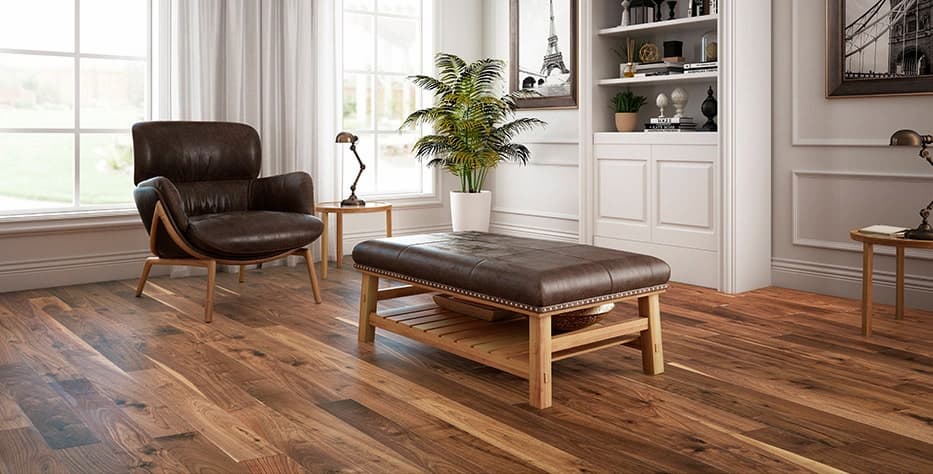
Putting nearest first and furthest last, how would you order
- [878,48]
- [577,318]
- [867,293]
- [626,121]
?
[577,318] < [867,293] < [878,48] < [626,121]

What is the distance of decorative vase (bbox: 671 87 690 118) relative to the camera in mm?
5281

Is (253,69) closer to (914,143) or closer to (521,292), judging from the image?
(521,292)

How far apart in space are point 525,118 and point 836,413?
4.13 meters

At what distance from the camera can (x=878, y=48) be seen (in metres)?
4.50

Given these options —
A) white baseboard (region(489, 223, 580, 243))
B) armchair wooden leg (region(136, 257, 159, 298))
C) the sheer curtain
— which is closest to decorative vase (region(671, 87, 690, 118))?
white baseboard (region(489, 223, 580, 243))

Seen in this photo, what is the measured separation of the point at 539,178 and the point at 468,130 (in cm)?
75

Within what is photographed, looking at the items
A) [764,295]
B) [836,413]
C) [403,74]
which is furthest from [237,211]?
[836,413]

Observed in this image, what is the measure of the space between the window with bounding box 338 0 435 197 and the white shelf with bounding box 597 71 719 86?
1.72 meters

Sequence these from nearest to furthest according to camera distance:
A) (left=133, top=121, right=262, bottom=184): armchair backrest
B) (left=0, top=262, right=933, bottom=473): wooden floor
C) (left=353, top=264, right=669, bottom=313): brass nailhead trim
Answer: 1. (left=0, top=262, right=933, bottom=473): wooden floor
2. (left=353, top=264, right=669, bottom=313): brass nailhead trim
3. (left=133, top=121, right=262, bottom=184): armchair backrest

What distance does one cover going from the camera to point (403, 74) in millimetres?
6750

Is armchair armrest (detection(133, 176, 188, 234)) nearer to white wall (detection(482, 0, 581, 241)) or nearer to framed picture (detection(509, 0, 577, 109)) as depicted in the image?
white wall (detection(482, 0, 581, 241))

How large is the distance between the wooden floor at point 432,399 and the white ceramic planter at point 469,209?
2110mm

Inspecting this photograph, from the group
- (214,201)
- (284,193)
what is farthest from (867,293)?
(214,201)

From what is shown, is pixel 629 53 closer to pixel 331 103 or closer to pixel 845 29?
pixel 845 29
